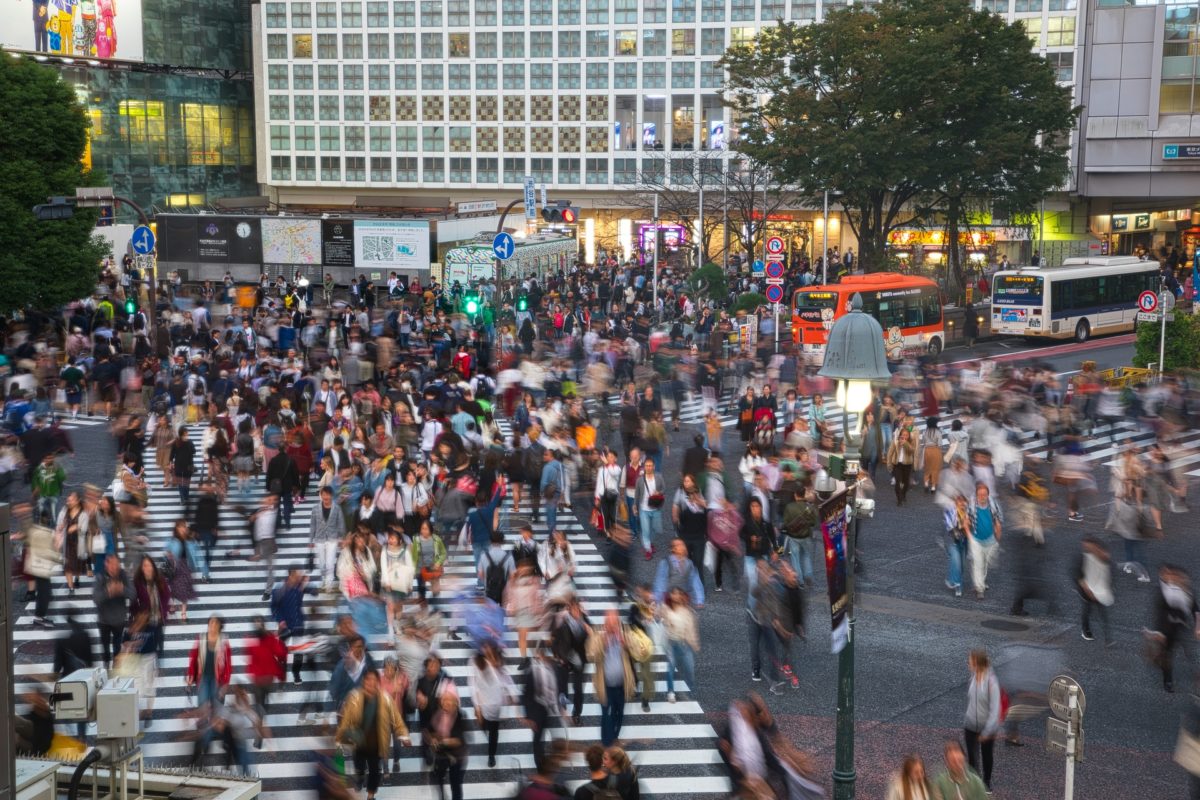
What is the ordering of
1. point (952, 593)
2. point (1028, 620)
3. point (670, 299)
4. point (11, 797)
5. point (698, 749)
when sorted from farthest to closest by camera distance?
point (670, 299)
point (952, 593)
point (1028, 620)
point (698, 749)
point (11, 797)

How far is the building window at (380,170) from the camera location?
82.5 m

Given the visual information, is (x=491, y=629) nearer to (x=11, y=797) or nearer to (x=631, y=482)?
(x=631, y=482)

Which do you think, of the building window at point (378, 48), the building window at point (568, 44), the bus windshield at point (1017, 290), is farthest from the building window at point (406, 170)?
the bus windshield at point (1017, 290)

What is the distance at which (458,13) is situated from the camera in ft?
263

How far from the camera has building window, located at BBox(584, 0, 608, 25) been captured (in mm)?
78125

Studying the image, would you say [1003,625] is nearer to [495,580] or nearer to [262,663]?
[495,580]

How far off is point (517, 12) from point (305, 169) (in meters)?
16.4

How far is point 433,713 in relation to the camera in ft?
40.6

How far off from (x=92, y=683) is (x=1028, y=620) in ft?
38.9

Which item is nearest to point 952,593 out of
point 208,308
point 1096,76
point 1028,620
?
point 1028,620

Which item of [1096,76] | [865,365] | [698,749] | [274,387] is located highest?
[1096,76]

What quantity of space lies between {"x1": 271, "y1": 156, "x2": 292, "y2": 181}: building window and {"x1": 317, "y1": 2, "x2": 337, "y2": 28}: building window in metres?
8.35

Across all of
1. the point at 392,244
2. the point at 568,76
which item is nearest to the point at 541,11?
the point at 568,76

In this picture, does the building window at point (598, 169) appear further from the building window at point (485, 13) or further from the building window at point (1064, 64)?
the building window at point (1064, 64)
